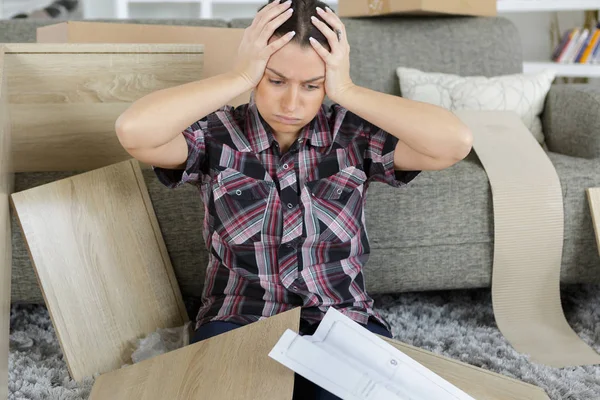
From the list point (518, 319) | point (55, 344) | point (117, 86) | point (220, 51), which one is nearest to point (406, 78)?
point (220, 51)

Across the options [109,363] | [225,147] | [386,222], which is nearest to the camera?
[225,147]

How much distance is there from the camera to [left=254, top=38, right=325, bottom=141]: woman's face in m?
1.09

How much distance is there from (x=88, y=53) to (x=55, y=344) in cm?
60

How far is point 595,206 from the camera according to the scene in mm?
1650

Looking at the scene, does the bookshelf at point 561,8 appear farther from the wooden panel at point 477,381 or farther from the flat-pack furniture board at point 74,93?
the wooden panel at point 477,381

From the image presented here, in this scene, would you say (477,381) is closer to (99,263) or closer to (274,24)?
(274,24)

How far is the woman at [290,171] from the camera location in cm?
114

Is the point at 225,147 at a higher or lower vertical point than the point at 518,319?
higher

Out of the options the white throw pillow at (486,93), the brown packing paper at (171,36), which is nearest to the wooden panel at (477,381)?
the brown packing paper at (171,36)

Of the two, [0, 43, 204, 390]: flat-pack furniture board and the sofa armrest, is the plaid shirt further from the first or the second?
the sofa armrest

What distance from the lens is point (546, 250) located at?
1657mm

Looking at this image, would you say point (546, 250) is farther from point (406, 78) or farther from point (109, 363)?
point (109, 363)

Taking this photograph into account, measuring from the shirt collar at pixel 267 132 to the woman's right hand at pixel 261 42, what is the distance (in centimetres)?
10

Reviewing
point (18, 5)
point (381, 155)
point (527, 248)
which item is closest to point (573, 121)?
point (527, 248)
